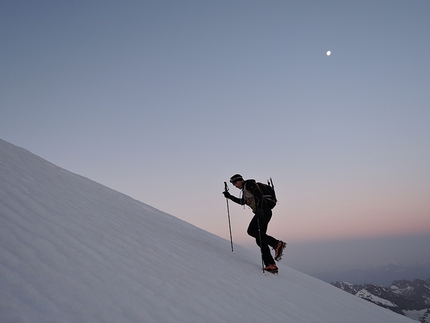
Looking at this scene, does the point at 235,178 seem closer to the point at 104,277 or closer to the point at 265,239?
the point at 265,239

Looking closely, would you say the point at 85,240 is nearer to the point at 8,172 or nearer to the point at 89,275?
the point at 89,275

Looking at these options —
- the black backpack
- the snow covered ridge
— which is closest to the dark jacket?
the black backpack

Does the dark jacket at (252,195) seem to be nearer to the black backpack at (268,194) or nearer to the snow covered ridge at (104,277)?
the black backpack at (268,194)

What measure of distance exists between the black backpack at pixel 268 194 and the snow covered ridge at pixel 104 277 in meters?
1.44

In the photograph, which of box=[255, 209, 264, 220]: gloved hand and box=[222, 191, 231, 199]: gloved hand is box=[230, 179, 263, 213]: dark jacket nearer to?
box=[255, 209, 264, 220]: gloved hand

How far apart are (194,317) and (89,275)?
41.0 inches

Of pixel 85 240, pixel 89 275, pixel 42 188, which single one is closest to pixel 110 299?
pixel 89 275

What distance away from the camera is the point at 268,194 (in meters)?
5.57

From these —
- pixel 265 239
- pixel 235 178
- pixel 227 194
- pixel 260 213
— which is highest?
pixel 235 178

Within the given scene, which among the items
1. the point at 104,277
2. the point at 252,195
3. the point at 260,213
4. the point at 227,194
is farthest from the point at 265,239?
the point at 104,277

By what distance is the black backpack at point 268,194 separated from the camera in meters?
5.54

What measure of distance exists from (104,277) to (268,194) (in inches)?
148

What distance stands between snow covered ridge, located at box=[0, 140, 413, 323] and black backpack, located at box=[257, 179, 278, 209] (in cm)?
144

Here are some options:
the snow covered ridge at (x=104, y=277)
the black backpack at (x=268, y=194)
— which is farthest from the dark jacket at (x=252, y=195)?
the snow covered ridge at (x=104, y=277)
